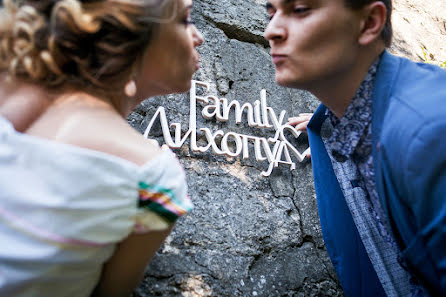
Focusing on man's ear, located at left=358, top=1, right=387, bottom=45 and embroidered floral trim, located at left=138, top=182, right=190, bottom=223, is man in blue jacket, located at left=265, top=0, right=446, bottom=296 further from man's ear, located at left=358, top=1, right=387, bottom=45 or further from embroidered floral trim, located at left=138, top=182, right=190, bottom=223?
embroidered floral trim, located at left=138, top=182, right=190, bottom=223

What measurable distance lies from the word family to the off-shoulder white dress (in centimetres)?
88

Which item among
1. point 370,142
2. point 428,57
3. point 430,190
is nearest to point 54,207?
point 430,190

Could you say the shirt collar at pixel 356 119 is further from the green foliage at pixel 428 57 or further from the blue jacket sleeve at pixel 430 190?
the green foliage at pixel 428 57

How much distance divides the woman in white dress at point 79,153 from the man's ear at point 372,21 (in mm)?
694

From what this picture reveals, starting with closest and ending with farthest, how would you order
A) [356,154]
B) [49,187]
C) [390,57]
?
[49,187]
[390,57]
[356,154]

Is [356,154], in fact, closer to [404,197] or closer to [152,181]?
[404,197]

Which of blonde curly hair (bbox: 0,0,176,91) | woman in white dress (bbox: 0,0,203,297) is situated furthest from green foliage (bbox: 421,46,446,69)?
blonde curly hair (bbox: 0,0,176,91)

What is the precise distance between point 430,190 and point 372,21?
0.68m

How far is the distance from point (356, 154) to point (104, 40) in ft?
3.32

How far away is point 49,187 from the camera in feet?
2.54

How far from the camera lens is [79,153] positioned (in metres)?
0.78

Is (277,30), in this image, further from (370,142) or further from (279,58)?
(370,142)

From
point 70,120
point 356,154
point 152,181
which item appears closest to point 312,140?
point 356,154

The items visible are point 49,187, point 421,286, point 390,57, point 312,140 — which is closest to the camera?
point 49,187
